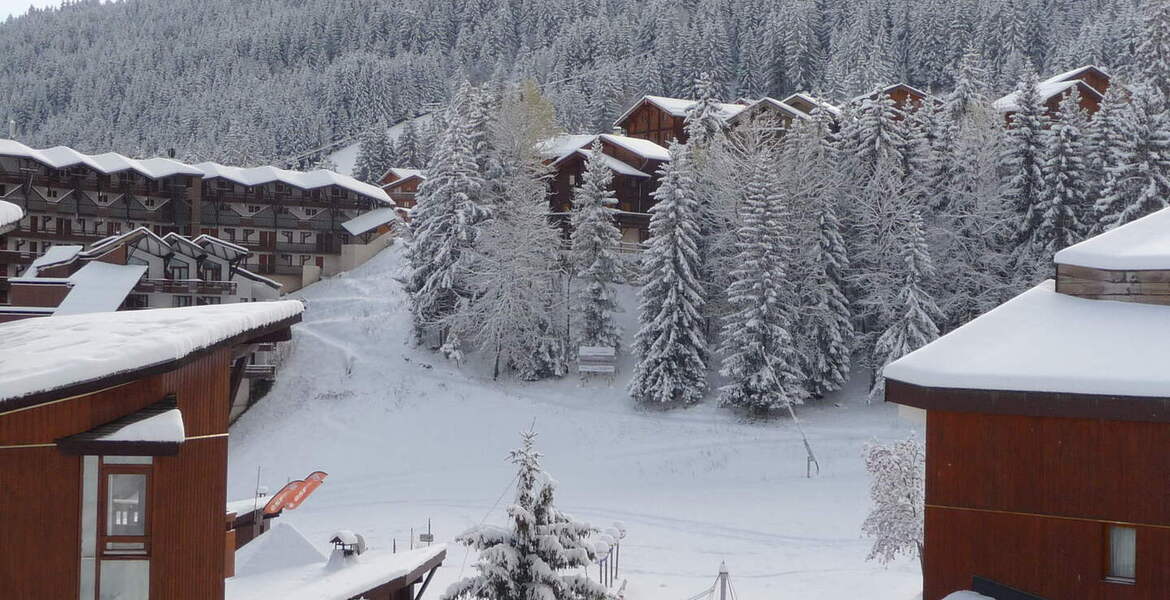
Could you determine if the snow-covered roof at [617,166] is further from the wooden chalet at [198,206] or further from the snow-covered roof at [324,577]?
the snow-covered roof at [324,577]

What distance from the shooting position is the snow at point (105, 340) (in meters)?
11.9

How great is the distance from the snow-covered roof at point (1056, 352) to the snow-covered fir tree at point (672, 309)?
107ft

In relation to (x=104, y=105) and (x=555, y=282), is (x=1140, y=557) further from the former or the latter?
(x=104, y=105)

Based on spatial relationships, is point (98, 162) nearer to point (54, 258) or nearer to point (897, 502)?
point (54, 258)

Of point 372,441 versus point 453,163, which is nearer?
point 372,441

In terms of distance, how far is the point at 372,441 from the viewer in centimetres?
4666

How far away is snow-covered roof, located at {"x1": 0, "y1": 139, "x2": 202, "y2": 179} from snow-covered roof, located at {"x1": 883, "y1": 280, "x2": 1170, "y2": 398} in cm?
6194

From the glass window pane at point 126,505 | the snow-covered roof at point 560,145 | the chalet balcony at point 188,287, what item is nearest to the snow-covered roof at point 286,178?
the snow-covered roof at point 560,145

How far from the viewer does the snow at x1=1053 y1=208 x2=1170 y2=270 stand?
1341 cm

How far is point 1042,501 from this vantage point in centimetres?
1271

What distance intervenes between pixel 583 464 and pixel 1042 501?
31960 millimetres

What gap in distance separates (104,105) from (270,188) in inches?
4186

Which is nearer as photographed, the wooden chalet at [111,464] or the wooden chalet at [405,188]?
the wooden chalet at [111,464]

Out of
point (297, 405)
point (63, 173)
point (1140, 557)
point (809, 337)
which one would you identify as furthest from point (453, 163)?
point (1140, 557)
